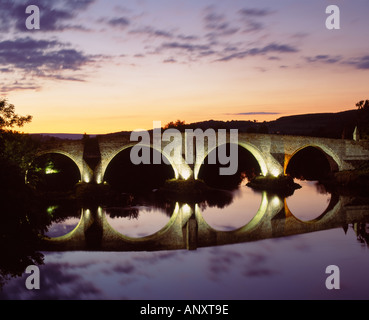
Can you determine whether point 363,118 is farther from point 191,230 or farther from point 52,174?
point 52,174

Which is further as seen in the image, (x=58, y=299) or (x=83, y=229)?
(x=83, y=229)

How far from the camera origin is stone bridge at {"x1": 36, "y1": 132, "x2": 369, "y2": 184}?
27.7 m

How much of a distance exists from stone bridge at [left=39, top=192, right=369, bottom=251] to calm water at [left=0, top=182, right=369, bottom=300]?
0.66m

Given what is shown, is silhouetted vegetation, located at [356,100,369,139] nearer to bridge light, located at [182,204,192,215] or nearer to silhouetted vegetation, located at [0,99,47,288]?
bridge light, located at [182,204,192,215]

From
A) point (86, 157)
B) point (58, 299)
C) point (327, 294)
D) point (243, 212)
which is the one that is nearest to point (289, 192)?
point (243, 212)

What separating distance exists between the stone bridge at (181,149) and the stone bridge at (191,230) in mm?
4879

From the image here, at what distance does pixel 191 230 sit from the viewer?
62.9 feet

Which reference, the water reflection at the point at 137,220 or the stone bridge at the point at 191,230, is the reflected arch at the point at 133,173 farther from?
the stone bridge at the point at 191,230

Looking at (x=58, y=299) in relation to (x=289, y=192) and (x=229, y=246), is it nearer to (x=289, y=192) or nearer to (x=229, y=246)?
(x=229, y=246)

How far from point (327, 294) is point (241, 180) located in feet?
97.6

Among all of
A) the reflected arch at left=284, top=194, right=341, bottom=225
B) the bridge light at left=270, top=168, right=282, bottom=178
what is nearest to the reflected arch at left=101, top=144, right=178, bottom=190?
the bridge light at left=270, top=168, right=282, bottom=178

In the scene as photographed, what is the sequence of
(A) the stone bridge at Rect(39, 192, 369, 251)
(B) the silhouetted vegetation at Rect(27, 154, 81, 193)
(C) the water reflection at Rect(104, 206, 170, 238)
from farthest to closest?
(B) the silhouetted vegetation at Rect(27, 154, 81, 193) → (C) the water reflection at Rect(104, 206, 170, 238) → (A) the stone bridge at Rect(39, 192, 369, 251)

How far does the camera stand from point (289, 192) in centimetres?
3069

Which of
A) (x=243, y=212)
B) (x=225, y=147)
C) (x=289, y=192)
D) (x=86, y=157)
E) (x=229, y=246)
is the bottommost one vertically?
(x=229, y=246)
